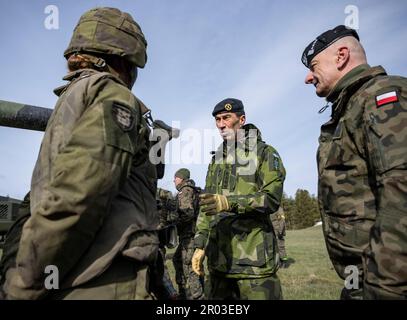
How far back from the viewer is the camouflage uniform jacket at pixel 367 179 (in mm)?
1614

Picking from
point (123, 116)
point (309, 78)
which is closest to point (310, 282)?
point (309, 78)

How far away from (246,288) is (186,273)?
194 inches

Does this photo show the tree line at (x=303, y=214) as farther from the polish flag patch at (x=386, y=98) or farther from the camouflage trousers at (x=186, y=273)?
the polish flag patch at (x=386, y=98)

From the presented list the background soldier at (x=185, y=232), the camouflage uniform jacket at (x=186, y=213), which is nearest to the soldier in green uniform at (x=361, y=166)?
the background soldier at (x=185, y=232)

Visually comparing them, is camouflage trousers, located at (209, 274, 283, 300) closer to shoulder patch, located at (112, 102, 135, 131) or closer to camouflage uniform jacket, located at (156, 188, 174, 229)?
shoulder patch, located at (112, 102, 135, 131)

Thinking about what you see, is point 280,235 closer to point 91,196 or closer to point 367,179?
point 367,179

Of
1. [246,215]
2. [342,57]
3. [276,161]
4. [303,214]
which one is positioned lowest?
[246,215]

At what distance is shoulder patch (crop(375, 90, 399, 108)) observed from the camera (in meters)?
1.83

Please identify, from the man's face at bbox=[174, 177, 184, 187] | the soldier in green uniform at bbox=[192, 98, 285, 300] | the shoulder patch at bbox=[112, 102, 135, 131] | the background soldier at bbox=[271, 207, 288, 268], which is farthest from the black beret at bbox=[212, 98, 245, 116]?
the background soldier at bbox=[271, 207, 288, 268]

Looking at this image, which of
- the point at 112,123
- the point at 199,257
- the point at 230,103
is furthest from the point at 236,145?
the point at 112,123

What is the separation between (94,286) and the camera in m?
1.57

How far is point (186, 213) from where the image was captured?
8492 millimetres
